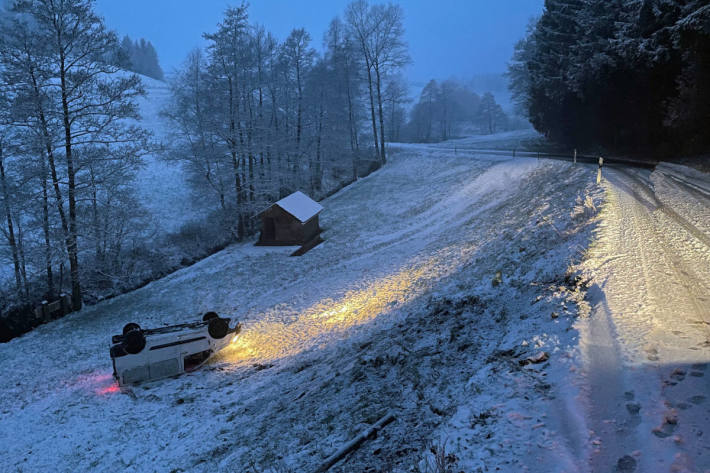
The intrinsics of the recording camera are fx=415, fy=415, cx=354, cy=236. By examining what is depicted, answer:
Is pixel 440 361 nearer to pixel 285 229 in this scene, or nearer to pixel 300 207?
pixel 285 229

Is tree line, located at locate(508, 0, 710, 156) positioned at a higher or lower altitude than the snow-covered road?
higher

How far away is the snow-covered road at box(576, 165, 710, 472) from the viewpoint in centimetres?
496

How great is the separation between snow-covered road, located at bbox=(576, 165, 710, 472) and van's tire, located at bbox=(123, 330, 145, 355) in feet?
37.4

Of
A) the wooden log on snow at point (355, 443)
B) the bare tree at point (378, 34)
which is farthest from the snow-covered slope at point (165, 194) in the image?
the wooden log on snow at point (355, 443)

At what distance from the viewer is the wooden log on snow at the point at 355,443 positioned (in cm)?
609

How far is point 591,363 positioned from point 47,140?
2117 cm

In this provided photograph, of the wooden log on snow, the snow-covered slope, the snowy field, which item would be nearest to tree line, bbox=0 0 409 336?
the snow-covered slope

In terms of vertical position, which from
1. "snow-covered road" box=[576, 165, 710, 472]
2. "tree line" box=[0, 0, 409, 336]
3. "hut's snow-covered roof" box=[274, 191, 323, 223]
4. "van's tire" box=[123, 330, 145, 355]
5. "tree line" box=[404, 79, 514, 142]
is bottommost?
"van's tire" box=[123, 330, 145, 355]

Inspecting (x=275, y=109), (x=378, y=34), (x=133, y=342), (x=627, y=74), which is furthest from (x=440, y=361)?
(x=378, y=34)

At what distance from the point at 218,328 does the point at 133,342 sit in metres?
2.58

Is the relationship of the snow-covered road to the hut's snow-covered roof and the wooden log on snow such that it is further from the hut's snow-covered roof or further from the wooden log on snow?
the hut's snow-covered roof

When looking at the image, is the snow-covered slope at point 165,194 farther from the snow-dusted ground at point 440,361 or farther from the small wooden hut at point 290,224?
the snow-dusted ground at point 440,361

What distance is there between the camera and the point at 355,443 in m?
6.38

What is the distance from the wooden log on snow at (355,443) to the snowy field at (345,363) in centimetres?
14
